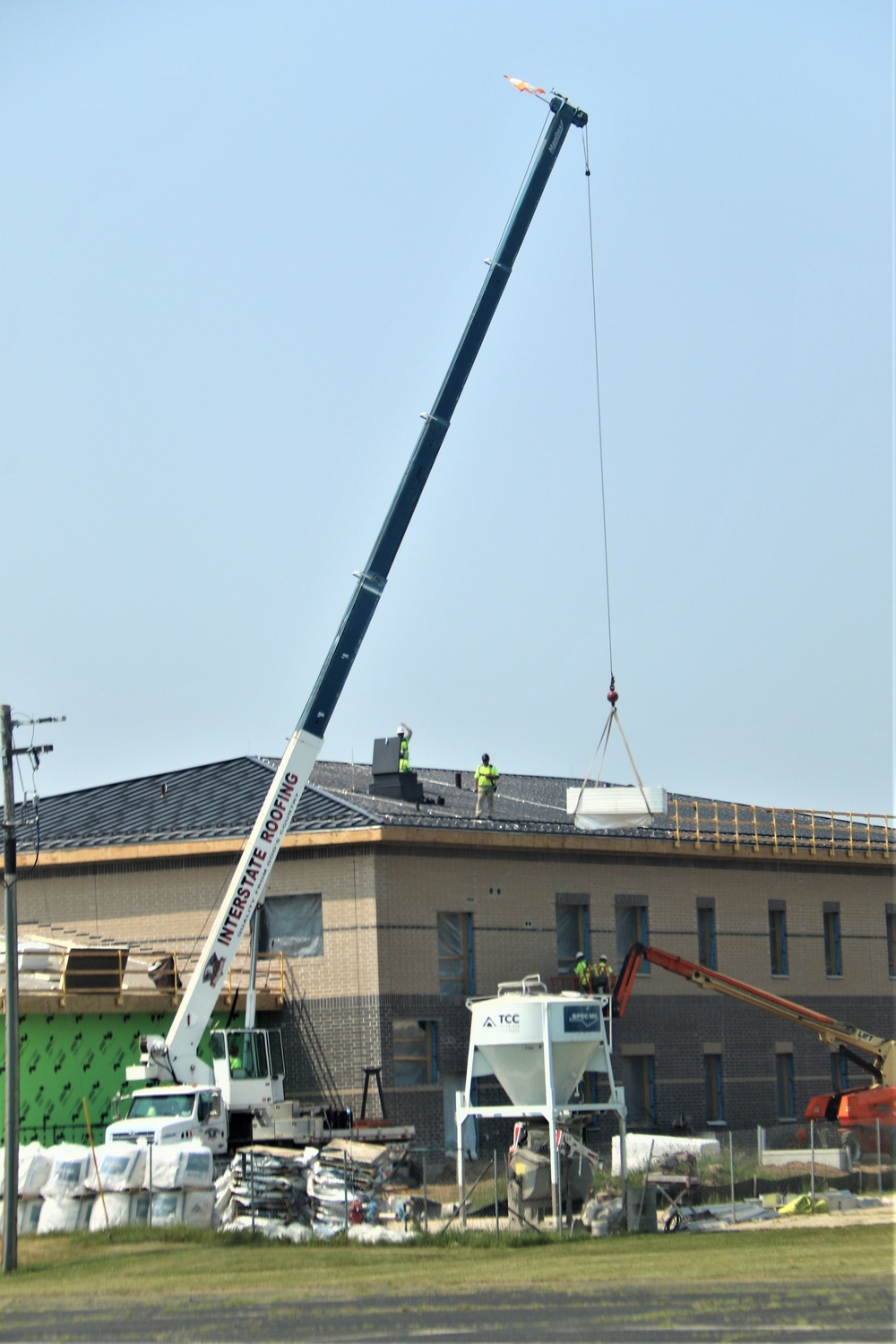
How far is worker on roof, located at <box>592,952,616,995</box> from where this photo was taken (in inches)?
1548

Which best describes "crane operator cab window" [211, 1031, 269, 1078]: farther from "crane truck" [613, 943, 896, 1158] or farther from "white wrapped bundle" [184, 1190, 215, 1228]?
"crane truck" [613, 943, 896, 1158]

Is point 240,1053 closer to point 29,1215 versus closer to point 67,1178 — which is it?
point 67,1178

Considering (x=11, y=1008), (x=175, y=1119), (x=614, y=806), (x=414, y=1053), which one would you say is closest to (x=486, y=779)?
(x=614, y=806)

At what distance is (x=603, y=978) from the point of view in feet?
130

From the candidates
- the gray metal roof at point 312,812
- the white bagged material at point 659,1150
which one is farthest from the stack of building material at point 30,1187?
the white bagged material at point 659,1150

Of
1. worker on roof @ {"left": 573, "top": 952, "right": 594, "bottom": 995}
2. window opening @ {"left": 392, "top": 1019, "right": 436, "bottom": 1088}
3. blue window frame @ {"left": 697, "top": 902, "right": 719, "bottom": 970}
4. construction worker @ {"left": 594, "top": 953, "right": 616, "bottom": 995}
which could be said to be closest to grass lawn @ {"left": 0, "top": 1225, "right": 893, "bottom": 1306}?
worker on roof @ {"left": 573, "top": 952, "right": 594, "bottom": 995}

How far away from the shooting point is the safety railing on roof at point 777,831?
46.1 meters

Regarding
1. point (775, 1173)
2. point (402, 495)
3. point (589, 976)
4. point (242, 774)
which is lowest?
point (775, 1173)

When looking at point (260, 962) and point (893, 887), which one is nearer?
point (260, 962)

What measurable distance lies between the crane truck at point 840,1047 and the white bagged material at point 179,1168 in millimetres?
12510

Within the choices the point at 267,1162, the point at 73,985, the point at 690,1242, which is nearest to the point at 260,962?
the point at 73,985

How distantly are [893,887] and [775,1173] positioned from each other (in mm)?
16549

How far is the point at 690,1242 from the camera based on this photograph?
27.5 meters

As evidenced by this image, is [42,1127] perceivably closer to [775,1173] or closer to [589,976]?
[589,976]
